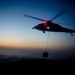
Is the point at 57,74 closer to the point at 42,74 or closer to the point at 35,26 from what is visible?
the point at 42,74

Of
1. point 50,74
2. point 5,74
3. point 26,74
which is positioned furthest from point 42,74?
point 5,74

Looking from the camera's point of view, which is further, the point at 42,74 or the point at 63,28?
the point at 42,74

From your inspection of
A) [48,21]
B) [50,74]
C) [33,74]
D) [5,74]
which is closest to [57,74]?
[50,74]

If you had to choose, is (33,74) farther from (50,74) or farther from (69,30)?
(69,30)

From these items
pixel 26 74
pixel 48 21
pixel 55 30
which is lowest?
pixel 26 74

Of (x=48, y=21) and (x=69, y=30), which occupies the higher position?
(x=48, y=21)

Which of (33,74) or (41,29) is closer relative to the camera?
(41,29)

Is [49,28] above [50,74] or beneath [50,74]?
above
